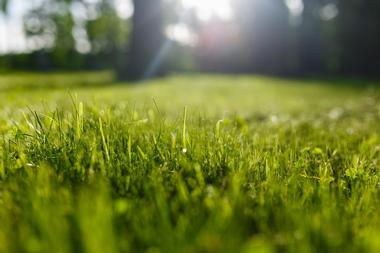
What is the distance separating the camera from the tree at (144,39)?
2042cm

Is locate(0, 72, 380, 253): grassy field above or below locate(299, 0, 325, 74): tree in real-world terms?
below

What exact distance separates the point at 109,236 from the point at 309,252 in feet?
1.80

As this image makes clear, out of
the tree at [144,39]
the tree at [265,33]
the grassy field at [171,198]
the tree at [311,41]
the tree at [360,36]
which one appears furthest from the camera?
the tree at [311,41]

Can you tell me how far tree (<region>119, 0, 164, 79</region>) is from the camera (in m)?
20.4

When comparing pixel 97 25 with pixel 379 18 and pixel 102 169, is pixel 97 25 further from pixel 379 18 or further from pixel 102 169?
pixel 102 169

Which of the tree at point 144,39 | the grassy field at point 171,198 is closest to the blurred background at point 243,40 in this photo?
the tree at point 144,39

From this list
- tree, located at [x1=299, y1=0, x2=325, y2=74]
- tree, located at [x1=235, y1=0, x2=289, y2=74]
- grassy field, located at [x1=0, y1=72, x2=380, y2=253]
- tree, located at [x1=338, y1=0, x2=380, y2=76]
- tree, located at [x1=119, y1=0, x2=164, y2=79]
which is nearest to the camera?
grassy field, located at [x1=0, y1=72, x2=380, y2=253]

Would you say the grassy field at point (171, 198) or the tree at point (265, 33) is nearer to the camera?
the grassy field at point (171, 198)

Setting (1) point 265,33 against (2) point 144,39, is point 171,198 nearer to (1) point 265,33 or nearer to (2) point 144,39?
(2) point 144,39

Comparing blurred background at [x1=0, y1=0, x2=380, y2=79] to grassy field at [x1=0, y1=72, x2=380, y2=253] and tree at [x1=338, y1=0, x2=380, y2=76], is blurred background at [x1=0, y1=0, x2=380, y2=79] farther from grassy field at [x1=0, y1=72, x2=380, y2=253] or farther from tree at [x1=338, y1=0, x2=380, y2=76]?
grassy field at [x1=0, y1=72, x2=380, y2=253]

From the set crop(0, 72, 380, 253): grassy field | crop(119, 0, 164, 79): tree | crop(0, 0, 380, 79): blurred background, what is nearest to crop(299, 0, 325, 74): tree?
crop(0, 0, 380, 79): blurred background

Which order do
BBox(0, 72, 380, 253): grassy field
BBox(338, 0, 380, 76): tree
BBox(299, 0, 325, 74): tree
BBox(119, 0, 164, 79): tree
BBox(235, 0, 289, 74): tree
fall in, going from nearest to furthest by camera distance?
BBox(0, 72, 380, 253): grassy field → BBox(119, 0, 164, 79): tree → BBox(338, 0, 380, 76): tree → BBox(235, 0, 289, 74): tree → BBox(299, 0, 325, 74): tree

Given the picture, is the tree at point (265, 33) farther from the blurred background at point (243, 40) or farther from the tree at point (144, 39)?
the tree at point (144, 39)

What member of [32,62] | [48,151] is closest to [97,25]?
[32,62]
